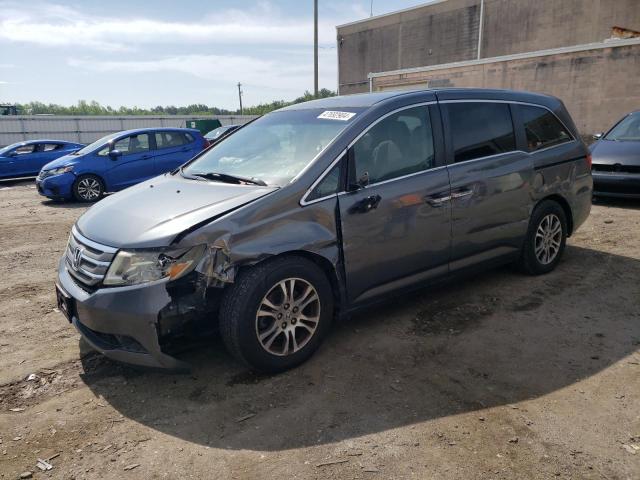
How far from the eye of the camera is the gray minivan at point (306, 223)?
2.96m

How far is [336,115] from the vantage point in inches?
150

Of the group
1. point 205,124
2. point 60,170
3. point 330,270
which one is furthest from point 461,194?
point 205,124

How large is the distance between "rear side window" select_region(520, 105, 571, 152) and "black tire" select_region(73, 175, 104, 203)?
30.8ft

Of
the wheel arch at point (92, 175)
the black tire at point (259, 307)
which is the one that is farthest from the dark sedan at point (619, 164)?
the wheel arch at point (92, 175)

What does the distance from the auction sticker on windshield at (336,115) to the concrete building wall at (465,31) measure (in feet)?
97.7

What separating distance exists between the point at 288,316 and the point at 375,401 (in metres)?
0.76

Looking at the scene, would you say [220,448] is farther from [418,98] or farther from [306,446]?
[418,98]

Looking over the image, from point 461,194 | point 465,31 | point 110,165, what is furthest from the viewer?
point 465,31

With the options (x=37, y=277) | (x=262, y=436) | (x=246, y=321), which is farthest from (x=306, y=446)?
(x=37, y=277)

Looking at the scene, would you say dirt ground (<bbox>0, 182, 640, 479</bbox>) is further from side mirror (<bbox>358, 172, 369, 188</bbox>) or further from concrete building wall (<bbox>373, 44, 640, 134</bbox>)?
concrete building wall (<bbox>373, 44, 640, 134</bbox>)

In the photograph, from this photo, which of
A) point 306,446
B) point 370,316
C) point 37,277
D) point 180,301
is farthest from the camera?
point 37,277

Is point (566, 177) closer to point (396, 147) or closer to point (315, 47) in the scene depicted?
point (396, 147)

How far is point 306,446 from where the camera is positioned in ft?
8.52

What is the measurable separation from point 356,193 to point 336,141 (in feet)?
1.30
